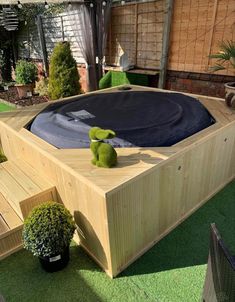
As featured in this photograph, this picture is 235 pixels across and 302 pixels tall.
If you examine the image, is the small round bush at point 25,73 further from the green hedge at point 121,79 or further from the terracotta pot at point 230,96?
the terracotta pot at point 230,96

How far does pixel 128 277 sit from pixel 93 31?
181 inches

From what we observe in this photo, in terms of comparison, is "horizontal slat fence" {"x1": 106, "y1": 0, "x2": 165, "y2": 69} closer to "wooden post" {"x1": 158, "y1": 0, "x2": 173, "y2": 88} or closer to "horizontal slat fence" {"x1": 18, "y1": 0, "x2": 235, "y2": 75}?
"horizontal slat fence" {"x1": 18, "y1": 0, "x2": 235, "y2": 75}

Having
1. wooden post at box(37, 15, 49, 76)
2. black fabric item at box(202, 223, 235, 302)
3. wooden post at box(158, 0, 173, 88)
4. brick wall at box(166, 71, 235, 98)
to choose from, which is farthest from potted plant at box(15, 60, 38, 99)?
black fabric item at box(202, 223, 235, 302)

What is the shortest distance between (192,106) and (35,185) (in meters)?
1.94

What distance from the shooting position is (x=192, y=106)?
2.88 meters

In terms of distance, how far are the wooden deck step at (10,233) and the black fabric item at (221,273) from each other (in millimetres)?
1524

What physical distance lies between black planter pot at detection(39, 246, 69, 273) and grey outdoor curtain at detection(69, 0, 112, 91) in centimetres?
420

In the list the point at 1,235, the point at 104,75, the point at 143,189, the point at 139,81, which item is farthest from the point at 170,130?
the point at 104,75

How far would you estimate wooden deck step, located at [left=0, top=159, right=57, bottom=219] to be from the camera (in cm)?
199

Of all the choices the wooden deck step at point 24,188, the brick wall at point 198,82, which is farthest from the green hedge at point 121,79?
the wooden deck step at point 24,188

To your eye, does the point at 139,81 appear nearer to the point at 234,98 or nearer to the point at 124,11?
the point at 124,11

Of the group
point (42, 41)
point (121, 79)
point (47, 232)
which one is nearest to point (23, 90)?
point (42, 41)

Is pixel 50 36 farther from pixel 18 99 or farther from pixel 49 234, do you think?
pixel 49 234

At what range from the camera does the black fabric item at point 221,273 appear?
0.85 m
